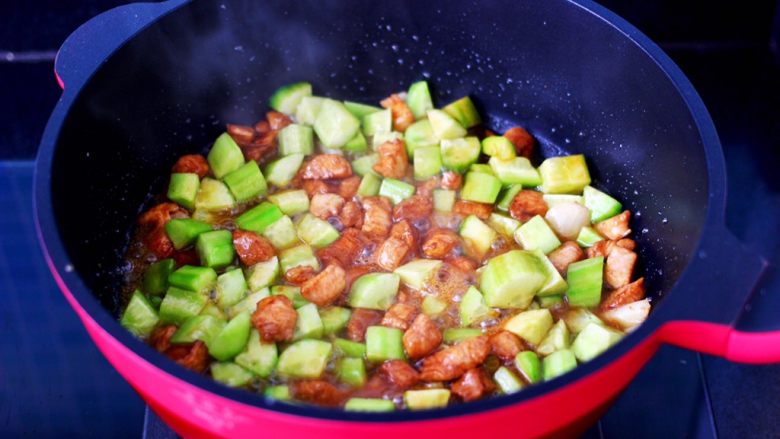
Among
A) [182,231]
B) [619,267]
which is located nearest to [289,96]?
[182,231]

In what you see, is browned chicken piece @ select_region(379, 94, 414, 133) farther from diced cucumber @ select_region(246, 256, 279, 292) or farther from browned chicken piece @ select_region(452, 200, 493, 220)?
diced cucumber @ select_region(246, 256, 279, 292)

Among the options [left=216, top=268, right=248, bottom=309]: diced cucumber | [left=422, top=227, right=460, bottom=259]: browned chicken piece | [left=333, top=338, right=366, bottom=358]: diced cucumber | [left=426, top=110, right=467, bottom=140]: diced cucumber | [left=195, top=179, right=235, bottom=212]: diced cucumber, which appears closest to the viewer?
[left=333, top=338, right=366, bottom=358]: diced cucumber

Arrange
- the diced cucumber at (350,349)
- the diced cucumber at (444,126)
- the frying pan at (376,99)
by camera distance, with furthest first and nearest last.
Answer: the diced cucumber at (444,126), the diced cucumber at (350,349), the frying pan at (376,99)

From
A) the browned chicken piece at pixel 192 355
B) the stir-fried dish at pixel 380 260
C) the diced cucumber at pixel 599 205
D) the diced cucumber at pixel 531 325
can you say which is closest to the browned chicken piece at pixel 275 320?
the stir-fried dish at pixel 380 260

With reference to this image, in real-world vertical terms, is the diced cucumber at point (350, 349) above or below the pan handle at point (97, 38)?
below

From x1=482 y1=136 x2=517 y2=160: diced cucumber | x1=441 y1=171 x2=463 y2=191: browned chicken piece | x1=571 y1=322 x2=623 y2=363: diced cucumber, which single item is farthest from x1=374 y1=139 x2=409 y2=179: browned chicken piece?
x1=571 y1=322 x2=623 y2=363: diced cucumber

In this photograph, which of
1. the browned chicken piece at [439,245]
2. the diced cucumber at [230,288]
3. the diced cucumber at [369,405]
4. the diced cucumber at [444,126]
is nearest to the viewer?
the diced cucumber at [369,405]

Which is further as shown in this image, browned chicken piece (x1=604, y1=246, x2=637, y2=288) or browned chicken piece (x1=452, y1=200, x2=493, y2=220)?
browned chicken piece (x1=452, y1=200, x2=493, y2=220)

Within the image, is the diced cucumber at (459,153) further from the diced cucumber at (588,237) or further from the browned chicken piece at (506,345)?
the browned chicken piece at (506,345)
